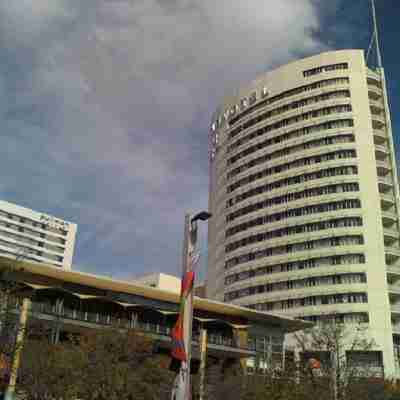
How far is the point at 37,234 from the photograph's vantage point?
15688cm

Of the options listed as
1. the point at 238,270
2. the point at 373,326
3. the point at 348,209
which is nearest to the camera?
the point at 373,326

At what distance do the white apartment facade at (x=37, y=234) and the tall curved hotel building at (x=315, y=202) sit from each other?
69996mm

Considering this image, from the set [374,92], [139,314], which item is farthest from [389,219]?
[139,314]

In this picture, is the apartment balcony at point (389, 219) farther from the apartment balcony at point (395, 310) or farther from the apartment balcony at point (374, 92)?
the apartment balcony at point (374, 92)

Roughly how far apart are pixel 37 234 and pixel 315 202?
314 ft

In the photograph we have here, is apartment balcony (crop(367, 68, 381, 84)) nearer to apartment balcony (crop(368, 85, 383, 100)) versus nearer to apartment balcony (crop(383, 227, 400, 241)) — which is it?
apartment balcony (crop(368, 85, 383, 100))

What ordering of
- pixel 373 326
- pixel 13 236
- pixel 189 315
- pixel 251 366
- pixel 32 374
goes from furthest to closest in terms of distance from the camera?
pixel 13 236 → pixel 373 326 → pixel 251 366 → pixel 32 374 → pixel 189 315

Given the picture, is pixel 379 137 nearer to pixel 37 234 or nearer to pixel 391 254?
pixel 391 254

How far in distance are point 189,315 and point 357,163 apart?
72775 millimetres

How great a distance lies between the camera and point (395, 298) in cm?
8250

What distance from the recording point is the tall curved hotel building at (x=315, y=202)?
267 feet

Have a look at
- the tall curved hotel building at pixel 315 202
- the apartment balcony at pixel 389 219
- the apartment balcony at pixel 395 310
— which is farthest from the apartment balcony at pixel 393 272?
the apartment balcony at pixel 389 219

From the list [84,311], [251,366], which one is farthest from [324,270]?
[84,311]

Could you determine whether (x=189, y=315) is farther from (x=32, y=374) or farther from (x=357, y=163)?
(x=357, y=163)
